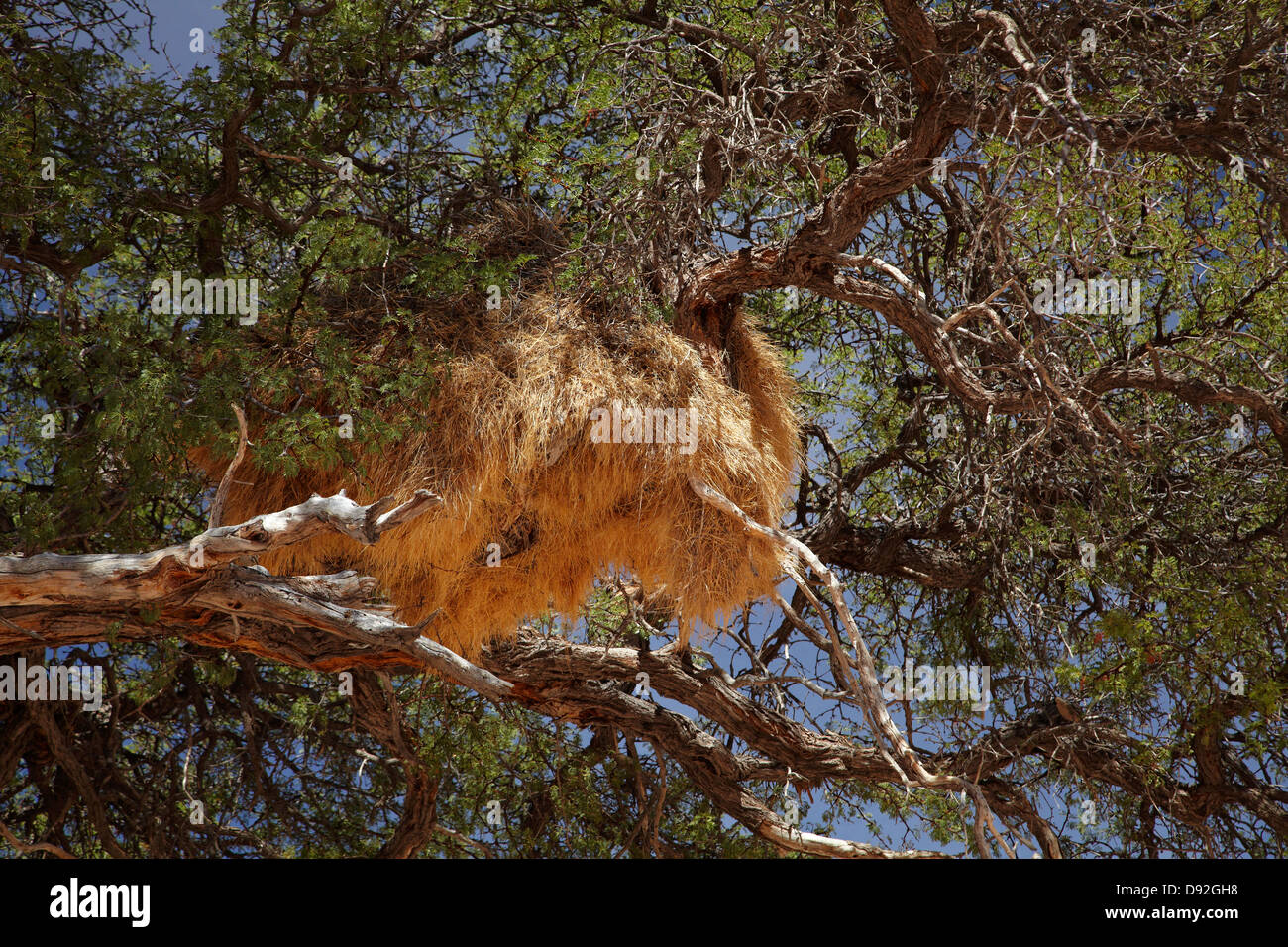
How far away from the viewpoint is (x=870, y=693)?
4426mm

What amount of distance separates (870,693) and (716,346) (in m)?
1.73

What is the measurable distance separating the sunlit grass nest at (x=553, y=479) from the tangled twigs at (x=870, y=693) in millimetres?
119

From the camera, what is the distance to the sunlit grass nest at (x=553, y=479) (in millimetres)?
4641

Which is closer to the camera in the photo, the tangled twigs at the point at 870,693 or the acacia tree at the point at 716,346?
the tangled twigs at the point at 870,693

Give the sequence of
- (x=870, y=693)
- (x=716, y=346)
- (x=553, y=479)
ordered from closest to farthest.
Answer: (x=870, y=693) → (x=553, y=479) → (x=716, y=346)

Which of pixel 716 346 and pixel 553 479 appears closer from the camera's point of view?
pixel 553 479

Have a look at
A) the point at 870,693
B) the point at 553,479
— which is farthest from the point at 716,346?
the point at 870,693

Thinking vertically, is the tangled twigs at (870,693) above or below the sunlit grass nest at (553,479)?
below

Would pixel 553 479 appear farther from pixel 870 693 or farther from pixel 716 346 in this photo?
pixel 870 693

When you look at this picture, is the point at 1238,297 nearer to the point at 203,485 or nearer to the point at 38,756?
the point at 203,485

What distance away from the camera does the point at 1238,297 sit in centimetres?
636

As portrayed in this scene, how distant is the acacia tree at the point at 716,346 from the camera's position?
181 inches

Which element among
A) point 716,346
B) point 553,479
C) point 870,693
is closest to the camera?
point 870,693

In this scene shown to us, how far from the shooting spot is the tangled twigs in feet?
13.4
